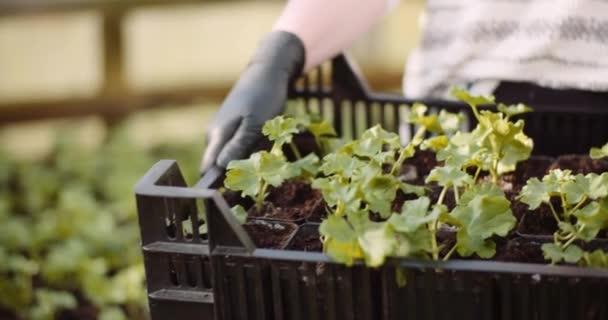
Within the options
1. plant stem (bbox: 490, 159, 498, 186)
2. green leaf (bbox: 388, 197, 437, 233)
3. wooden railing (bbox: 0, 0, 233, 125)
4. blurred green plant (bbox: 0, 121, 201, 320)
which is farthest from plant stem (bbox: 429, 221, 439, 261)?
wooden railing (bbox: 0, 0, 233, 125)

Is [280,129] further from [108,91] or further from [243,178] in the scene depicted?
[108,91]

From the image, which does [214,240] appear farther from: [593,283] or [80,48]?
[80,48]

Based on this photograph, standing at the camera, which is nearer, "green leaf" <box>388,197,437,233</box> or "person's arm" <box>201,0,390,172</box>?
"green leaf" <box>388,197,437,233</box>

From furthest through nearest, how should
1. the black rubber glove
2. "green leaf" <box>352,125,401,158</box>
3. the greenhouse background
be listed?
the greenhouse background < the black rubber glove < "green leaf" <box>352,125,401,158</box>

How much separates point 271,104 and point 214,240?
37 centimetres

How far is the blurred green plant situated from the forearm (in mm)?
973

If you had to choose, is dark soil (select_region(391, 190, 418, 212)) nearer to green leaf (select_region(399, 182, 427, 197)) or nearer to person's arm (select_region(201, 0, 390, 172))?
green leaf (select_region(399, 182, 427, 197))

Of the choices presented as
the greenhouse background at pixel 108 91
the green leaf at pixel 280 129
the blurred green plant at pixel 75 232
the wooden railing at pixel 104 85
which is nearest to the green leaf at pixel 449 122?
the green leaf at pixel 280 129

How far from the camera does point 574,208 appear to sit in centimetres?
105

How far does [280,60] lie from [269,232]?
1.16 feet

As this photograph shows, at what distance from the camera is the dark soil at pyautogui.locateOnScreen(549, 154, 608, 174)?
50.1 inches

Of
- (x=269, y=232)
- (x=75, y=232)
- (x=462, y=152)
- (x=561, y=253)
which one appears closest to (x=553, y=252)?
(x=561, y=253)

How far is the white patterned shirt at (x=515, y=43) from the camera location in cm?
140

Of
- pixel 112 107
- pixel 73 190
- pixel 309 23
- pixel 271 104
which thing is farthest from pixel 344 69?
pixel 112 107
